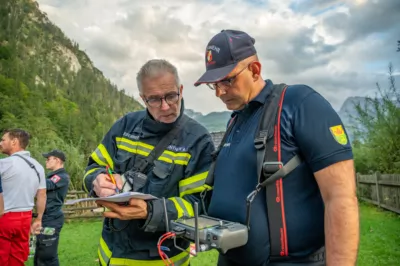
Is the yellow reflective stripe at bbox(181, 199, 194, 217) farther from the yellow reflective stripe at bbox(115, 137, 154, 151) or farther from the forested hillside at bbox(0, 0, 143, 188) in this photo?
the forested hillside at bbox(0, 0, 143, 188)

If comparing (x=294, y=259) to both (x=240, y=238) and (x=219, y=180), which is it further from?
(x=219, y=180)

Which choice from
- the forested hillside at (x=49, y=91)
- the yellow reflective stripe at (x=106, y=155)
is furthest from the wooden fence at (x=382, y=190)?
the forested hillside at (x=49, y=91)

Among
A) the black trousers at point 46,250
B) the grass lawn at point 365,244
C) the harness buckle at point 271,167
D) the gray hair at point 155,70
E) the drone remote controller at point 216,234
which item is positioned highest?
the gray hair at point 155,70

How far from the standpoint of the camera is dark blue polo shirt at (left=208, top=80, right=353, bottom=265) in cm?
174

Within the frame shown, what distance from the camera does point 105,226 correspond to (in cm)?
279

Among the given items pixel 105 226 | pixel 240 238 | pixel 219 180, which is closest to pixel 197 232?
pixel 240 238

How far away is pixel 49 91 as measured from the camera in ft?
203

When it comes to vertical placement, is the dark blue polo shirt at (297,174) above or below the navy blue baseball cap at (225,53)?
below

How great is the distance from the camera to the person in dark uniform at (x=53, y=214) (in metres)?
6.65

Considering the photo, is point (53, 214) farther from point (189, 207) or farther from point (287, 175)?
point (287, 175)

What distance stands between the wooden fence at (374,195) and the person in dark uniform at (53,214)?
23.7ft

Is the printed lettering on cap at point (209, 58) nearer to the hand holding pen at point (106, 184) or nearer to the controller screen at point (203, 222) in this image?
the controller screen at point (203, 222)

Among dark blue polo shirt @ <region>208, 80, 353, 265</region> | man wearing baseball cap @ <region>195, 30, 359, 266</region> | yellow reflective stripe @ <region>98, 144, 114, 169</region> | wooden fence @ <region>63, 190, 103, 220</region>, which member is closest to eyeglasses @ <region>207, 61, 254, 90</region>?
man wearing baseball cap @ <region>195, 30, 359, 266</region>

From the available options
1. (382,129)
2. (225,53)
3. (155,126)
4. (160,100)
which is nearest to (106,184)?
(155,126)
